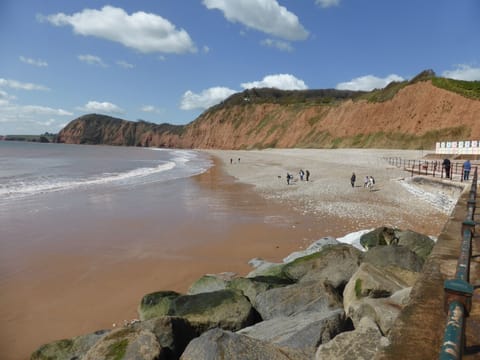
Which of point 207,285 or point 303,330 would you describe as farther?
point 207,285

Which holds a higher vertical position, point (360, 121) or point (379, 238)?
point (360, 121)

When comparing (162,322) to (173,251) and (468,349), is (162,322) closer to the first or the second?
(468,349)

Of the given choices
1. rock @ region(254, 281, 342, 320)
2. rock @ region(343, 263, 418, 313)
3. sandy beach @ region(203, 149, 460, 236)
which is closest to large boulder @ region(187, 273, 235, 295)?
rock @ region(254, 281, 342, 320)

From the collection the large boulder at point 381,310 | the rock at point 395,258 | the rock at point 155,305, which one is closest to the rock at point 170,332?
the rock at point 155,305

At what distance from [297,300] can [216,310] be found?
1.48 metres

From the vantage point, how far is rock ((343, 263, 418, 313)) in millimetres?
5688

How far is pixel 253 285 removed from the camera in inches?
270

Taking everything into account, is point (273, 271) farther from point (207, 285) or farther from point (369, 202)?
point (369, 202)

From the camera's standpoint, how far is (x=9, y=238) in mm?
12328

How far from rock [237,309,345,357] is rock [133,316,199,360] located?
3.27ft

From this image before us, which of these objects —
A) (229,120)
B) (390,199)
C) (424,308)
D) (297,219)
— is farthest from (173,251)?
(229,120)

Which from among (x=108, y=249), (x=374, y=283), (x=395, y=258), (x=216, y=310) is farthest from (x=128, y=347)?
(x=108, y=249)

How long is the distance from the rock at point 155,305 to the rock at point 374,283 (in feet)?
11.0

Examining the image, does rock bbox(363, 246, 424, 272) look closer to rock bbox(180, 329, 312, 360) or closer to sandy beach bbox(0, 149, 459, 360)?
sandy beach bbox(0, 149, 459, 360)
